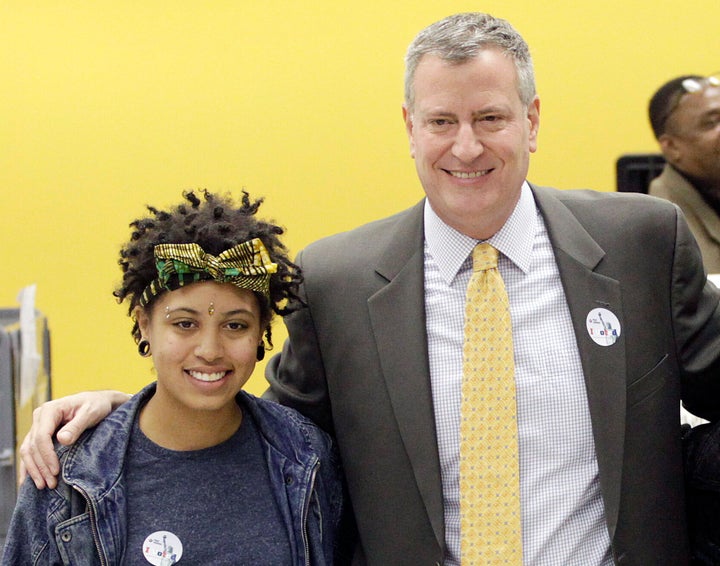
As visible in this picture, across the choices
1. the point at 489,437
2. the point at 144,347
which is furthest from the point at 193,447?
the point at 489,437

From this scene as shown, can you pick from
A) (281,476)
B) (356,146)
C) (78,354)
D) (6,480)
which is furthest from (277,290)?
(78,354)

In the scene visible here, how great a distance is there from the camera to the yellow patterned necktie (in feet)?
6.19

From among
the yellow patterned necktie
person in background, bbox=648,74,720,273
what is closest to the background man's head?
person in background, bbox=648,74,720,273

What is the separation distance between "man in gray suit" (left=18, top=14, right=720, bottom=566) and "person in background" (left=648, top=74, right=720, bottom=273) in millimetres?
1187

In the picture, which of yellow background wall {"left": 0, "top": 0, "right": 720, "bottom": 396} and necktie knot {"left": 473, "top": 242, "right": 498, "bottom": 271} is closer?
necktie knot {"left": 473, "top": 242, "right": 498, "bottom": 271}

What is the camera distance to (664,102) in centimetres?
354

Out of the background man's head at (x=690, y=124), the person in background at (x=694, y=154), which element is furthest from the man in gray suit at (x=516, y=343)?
the background man's head at (x=690, y=124)

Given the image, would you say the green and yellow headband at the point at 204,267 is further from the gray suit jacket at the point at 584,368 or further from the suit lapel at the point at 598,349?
the suit lapel at the point at 598,349

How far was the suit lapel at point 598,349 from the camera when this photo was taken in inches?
74.7

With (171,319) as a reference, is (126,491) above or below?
below

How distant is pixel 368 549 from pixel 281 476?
9.2 inches

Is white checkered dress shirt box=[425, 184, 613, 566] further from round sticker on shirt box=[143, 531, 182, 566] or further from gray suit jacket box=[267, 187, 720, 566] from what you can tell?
round sticker on shirt box=[143, 531, 182, 566]

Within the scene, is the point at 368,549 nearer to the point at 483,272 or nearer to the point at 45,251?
the point at 483,272

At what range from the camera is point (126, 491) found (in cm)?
181
